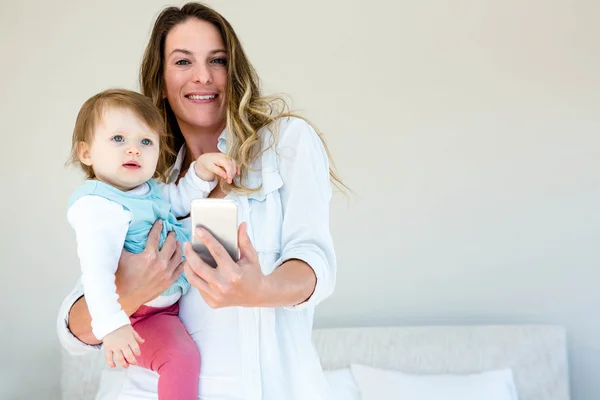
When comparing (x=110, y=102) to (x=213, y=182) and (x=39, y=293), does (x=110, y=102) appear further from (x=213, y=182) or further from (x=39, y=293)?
(x=39, y=293)

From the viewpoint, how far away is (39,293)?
3383mm

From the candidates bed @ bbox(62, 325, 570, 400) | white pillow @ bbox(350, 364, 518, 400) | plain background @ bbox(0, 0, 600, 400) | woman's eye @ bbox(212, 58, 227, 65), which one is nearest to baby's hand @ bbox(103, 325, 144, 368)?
woman's eye @ bbox(212, 58, 227, 65)

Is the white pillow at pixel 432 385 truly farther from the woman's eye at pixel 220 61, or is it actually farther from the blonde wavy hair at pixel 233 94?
the woman's eye at pixel 220 61

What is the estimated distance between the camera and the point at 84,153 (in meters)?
1.52

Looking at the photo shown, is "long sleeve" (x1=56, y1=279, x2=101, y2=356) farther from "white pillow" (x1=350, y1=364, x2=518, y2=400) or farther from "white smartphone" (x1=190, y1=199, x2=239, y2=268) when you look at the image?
"white pillow" (x1=350, y1=364, x2=518, y2=400)

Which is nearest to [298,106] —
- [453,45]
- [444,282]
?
[453,45]

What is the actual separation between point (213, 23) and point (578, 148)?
218 cm

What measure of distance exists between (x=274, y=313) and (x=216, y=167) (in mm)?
309

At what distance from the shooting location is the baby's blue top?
56.7 inches

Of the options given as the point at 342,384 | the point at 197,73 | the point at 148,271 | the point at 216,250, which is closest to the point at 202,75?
the point at 197,73

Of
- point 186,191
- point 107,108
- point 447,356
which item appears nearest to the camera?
point 107,108

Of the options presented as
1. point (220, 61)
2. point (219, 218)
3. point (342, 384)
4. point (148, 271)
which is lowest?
point (342, 384)

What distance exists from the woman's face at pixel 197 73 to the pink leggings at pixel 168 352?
0.44 metres

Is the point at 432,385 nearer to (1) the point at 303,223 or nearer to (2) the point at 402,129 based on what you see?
(2) the point at 402,129
